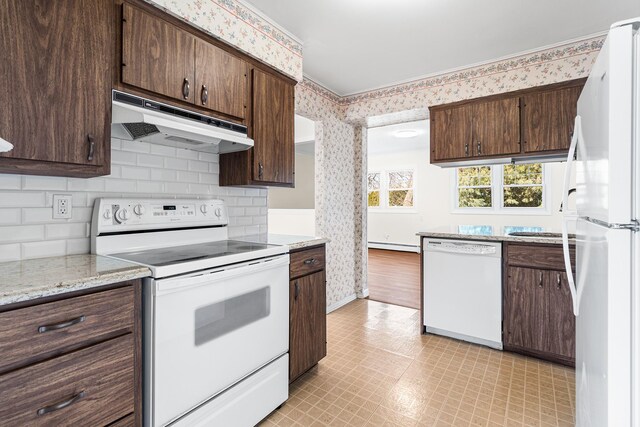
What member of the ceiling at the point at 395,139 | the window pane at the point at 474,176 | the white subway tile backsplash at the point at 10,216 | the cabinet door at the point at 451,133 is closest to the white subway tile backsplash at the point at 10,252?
the white subway tile backsplash at the point at 10,216

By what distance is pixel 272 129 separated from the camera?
2293 mm

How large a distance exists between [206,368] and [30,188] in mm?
1144

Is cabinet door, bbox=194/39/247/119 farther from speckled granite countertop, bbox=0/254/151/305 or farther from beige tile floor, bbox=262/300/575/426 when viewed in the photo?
beige tile floor, bbox=262/300/575/426

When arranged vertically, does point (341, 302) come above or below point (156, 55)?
below

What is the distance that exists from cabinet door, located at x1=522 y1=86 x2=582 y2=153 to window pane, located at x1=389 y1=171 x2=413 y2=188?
16.1 ft

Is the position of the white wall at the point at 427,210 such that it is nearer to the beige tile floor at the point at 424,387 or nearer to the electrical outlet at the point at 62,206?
the beige tile floor at the point at 424,387

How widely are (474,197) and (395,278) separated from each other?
2.84 meters

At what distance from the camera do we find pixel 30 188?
1432 millimetres

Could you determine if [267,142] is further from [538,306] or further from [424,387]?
[538,306]

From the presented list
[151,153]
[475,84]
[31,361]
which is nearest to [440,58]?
[475,84]

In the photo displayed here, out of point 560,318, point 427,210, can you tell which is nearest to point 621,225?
point 560,318

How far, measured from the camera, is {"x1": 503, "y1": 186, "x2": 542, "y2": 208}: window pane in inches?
230

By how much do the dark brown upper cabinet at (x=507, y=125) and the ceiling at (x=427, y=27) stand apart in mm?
390

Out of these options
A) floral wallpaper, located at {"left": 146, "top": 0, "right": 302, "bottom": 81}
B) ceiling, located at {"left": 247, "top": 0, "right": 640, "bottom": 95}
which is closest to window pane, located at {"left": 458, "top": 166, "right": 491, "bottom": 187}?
ceiling, located at {"left": 247, "top": 0, "right": 640, "bottom": 95}
